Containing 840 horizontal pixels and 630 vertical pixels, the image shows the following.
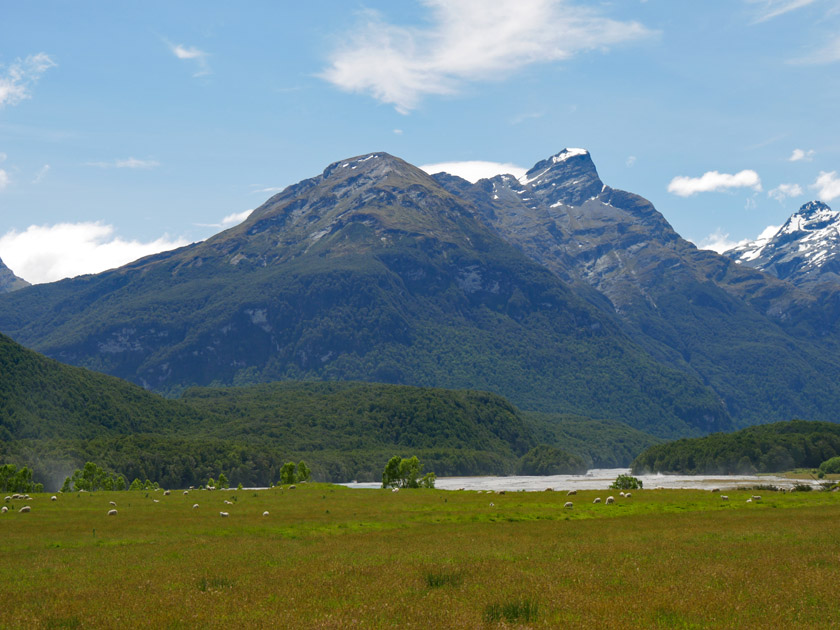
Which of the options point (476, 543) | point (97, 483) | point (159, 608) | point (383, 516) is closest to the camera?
point (159, 608)

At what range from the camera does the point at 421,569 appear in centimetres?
2912

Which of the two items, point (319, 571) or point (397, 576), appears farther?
point (319, 571)

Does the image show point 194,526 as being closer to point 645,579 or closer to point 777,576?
point 645,579

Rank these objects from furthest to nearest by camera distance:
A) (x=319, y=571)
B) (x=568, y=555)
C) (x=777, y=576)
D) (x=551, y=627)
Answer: (x=568, y=555) → (x=319, y=571) → (x=777, y=576) → (x=551, y=627)

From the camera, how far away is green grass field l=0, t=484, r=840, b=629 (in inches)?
833

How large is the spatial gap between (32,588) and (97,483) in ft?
411

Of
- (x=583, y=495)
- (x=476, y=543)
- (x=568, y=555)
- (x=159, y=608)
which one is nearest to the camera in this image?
(x=159, y=608)

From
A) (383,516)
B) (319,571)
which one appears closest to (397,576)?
(319,571)

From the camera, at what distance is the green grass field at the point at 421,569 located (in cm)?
2116

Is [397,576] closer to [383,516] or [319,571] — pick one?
[319,571]

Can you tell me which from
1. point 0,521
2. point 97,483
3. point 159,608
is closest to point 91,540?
point 0,521

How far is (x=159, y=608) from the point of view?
22844mm

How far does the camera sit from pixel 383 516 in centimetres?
5894

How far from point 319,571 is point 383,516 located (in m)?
29.6
